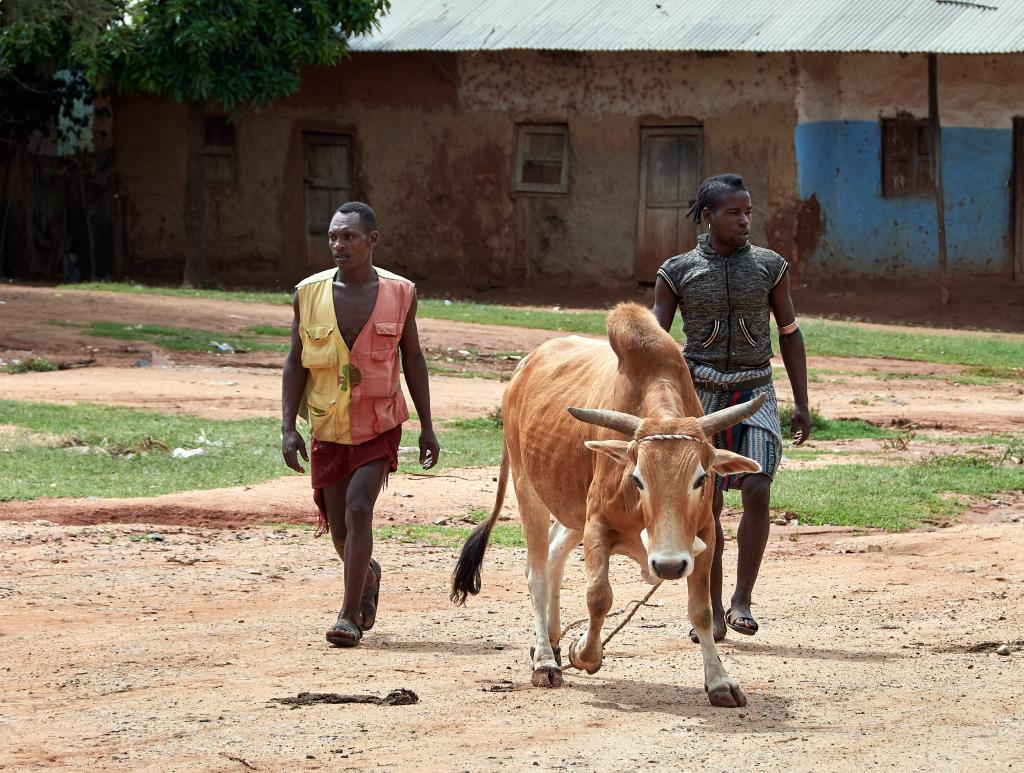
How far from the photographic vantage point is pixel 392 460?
6457mm

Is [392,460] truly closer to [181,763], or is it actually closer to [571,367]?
[571,367]

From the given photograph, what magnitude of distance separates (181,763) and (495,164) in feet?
65.2

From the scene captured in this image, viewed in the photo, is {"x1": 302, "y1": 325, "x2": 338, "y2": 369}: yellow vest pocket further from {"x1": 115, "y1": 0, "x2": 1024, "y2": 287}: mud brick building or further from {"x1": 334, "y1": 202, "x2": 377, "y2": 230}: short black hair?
{"x1": 115, "y1": 0, "x2": 1024, "y2": 287}: mud brick building

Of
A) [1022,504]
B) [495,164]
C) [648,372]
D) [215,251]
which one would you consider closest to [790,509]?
[1022,504]

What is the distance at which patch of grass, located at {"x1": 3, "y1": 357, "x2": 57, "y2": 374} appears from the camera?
48.6ft

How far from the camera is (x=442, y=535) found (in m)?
8.79

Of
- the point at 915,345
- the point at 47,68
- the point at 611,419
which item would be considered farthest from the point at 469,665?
the point at 47,68

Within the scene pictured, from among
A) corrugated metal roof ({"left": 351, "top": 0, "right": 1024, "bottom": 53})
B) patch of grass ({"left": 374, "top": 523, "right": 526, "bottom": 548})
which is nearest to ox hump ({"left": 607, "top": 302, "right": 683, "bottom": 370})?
patch of grass ({"left": 374, "top": 523, "right": 526, "bottom": 548})

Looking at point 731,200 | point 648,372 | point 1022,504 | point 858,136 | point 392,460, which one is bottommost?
point 1022,504

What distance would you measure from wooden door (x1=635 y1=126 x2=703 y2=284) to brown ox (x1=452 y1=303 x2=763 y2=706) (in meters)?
17.1

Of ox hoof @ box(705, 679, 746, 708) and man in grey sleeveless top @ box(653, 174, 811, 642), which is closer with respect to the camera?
ox hoof @ box(705, 679, 746, 708)

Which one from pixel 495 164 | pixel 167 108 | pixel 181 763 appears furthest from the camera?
pixel 167 108

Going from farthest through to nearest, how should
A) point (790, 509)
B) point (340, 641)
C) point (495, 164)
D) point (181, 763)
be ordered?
point (495, 164), point (790, 509), point (340, 641), point (181, 763)

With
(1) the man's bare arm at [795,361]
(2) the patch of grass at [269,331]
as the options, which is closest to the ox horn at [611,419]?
(1) the man's bare arm at [795,361]
